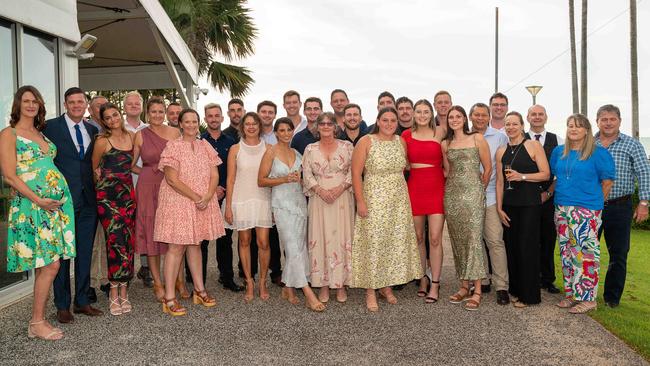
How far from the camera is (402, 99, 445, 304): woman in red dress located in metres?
5.50

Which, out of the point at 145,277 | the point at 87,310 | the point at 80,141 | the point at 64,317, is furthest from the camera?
the point at 145,277

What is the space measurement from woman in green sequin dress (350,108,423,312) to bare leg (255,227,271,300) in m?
0.92

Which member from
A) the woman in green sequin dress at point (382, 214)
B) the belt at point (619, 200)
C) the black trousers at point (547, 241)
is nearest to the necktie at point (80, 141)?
the woman in green sequin dress at point (382, 214)

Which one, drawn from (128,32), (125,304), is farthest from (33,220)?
(128,32)

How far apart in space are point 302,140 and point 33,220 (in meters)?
2.94

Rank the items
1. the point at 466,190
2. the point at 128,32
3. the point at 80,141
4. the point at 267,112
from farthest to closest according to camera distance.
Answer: the point at 128,32
the point at 267,112
the point at 466,190
the point at 80,141

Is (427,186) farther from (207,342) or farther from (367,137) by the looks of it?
(207,342)

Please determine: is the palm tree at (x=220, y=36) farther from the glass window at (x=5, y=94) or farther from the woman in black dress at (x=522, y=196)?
the woman in black dress at (x=522, y=196)

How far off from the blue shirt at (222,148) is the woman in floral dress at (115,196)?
3.66 ft

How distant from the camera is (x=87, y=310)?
523cm

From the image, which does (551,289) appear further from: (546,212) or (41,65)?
(41,65)

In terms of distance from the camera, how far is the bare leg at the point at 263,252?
5.71 m

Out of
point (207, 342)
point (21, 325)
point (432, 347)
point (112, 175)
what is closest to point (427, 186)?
point (432, 347)

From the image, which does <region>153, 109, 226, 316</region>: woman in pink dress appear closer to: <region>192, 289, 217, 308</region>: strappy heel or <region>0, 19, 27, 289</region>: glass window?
<region>192, 289, 217, 308</region>: strappy heel
